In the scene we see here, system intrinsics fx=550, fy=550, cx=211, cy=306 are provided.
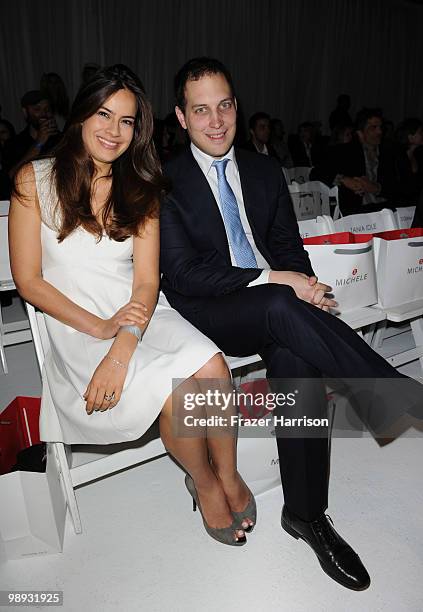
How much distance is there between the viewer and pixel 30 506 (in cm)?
164

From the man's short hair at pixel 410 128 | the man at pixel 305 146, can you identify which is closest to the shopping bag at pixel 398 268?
the man's short hair at pixel 410 128

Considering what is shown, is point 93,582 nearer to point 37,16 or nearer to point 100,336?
point 100,336

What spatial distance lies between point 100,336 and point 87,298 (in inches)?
6.0

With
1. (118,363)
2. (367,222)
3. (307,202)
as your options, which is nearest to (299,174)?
(307,202)

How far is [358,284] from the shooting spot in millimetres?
2307

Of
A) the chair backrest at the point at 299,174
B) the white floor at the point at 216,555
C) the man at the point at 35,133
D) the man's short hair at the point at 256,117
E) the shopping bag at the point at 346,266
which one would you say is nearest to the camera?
the white floor at the point at 216,555

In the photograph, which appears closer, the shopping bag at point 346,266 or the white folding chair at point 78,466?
the white folding chair at point 78,466

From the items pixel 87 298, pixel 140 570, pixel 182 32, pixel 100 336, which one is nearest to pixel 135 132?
pixel 87 298

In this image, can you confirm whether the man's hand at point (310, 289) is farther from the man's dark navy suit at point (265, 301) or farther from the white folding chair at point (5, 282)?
the white folding chair at point (5, 282)

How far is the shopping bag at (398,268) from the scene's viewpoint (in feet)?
7.73

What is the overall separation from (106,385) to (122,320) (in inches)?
9.0

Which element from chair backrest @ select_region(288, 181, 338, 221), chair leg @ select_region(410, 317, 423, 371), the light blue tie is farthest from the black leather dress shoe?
chair backrest @ select_region(288, 181, 338, 221)

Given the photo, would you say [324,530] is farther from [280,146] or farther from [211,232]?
[280,146]

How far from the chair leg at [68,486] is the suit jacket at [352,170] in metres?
3.52
